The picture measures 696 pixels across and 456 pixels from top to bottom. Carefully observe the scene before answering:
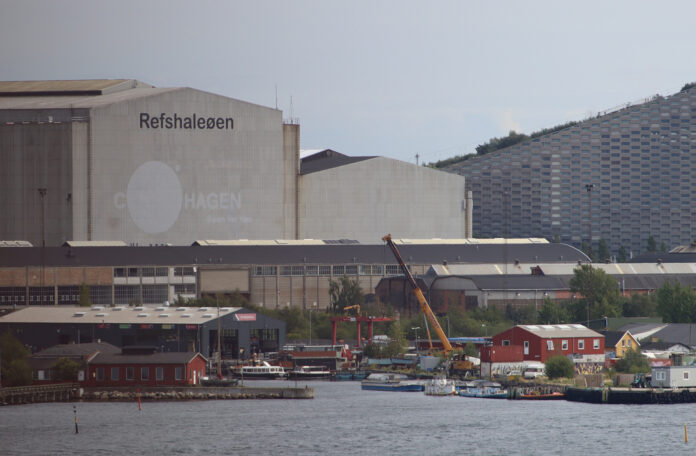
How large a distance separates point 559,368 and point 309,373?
20501 mm

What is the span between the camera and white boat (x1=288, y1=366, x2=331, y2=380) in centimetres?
11312

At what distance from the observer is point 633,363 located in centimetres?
10175

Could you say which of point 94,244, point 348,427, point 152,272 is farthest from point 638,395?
point 94,244

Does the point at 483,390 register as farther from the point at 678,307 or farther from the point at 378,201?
the point at 378,201

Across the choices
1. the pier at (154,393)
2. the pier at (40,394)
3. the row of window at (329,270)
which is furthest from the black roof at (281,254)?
the pier at (154,393)

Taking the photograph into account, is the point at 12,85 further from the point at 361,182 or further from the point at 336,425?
the point at 336,425

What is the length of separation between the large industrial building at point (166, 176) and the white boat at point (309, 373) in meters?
48.2

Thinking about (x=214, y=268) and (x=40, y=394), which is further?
(x=214, y=268)

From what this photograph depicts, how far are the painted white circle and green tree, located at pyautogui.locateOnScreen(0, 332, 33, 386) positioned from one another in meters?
57.3

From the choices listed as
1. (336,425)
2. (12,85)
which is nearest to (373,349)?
(336,425)

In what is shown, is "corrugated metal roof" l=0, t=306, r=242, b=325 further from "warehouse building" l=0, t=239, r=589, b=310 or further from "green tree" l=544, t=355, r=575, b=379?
"green tree" l=544, t=355, r=575, b=379

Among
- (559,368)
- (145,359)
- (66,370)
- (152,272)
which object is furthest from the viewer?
(152,272)

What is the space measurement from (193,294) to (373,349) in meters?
31.3

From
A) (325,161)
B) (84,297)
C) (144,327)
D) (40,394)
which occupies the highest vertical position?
(325,161)
